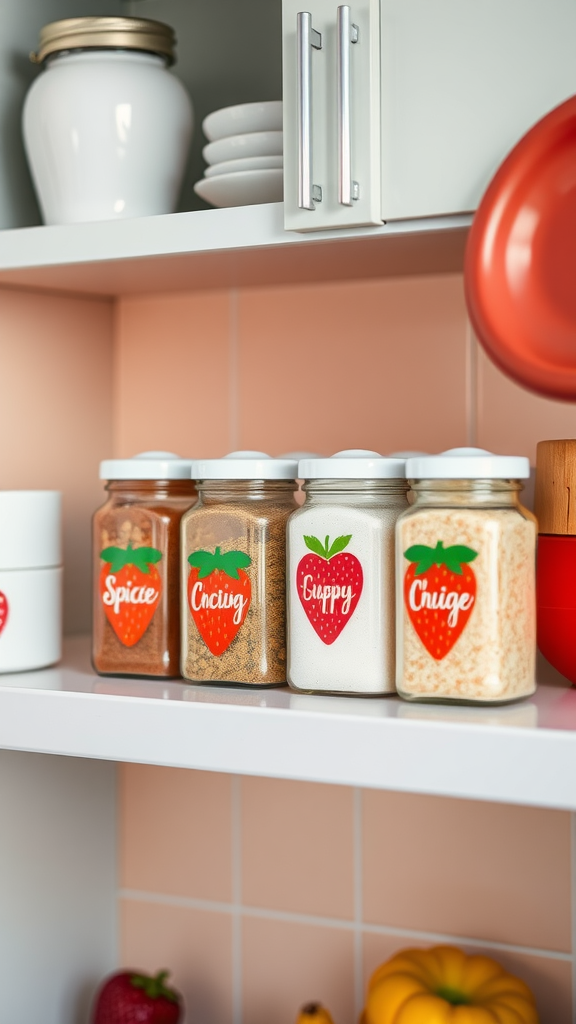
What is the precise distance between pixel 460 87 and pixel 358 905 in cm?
83

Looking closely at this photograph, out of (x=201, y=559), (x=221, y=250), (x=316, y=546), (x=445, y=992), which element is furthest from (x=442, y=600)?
(x=445, y=992)

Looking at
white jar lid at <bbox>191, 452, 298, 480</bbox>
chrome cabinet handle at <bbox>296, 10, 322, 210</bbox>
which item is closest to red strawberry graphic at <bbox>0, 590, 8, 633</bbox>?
white jar lid at <bbox>191, 452, 298, 480</bbox>

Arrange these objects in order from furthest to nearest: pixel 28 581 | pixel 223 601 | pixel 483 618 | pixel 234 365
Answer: pixel 234 365
pixel 28 581
pixel 223 601
pixel 483 618

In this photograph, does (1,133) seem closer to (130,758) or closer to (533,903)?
(130,758)

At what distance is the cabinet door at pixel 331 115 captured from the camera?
86 cm

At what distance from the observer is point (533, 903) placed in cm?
111

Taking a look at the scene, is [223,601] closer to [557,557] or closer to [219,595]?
[219,595]

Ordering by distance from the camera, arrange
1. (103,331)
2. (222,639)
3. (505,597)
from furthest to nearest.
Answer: (103,331), (222,639), (505,597)

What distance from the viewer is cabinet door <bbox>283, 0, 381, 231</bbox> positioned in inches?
33.9

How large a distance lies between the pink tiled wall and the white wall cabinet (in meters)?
0.30

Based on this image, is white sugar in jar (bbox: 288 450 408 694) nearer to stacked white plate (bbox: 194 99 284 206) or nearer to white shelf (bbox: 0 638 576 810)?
white shelf (bbox: 0 638 576 810)

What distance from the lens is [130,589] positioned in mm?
971

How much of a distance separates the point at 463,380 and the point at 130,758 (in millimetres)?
520

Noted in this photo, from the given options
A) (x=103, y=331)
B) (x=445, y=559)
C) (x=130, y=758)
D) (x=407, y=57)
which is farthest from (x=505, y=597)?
(x=103, y=331)
